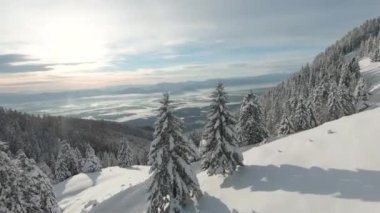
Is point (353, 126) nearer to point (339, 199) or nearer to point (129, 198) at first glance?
point (339, 199)

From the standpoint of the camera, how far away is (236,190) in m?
29.1

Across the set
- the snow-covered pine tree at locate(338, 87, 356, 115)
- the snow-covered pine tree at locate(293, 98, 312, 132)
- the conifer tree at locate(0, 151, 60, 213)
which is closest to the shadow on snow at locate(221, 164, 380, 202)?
the conifer tree at locate(0, 151, 60, 213)

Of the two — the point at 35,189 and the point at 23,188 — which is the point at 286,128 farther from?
the point at 23,188

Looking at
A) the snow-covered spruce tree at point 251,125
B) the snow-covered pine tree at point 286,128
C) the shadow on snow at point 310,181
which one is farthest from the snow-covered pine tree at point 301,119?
the shadow on snow at point 310,181

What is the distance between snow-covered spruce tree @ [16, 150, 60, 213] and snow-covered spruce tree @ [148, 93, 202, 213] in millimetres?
8455

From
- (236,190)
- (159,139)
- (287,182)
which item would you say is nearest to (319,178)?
(287,182)

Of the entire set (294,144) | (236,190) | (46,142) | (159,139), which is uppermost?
(159,139)

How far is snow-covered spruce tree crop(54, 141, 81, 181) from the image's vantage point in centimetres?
8669

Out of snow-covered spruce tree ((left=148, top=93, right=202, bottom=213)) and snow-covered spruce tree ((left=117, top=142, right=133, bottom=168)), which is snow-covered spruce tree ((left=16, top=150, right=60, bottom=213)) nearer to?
snow-covered spruce tree ((left=148, top=93, right=202, bottom=213))

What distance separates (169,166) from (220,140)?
6095mm

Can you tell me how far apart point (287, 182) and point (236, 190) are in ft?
13.0

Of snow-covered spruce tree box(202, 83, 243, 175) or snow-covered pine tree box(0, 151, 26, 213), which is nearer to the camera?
snow-covered pine tree box(0, 151, 26, 213)

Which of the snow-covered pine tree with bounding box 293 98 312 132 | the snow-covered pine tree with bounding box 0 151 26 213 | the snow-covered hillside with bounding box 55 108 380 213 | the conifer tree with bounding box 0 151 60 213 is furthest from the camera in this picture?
the snow-covered pine tree with bounding box 293 98 312 132

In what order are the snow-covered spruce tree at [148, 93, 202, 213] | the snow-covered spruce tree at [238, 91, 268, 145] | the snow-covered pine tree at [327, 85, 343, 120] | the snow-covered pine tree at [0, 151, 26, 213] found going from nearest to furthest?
the snow-covered pine tree at [0, 151, 26, 213] < the snow-covered spruce tree at [148, 93, 202, 213] < the snow-covered spruce tree at [238, 91, 268, 145] < the snow-covered pine tree at [327, 85, 343, 120]
